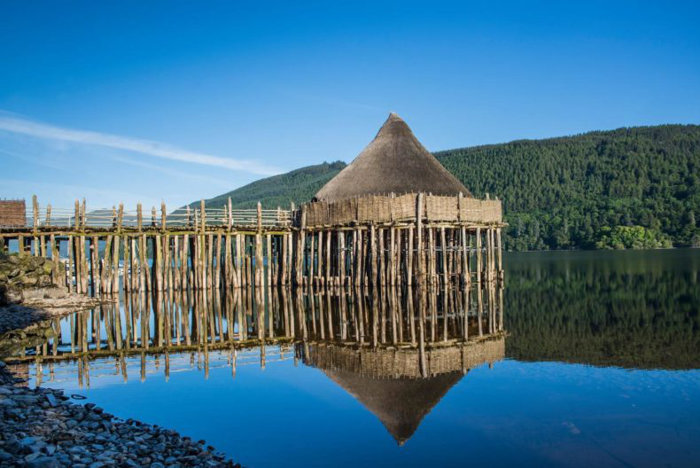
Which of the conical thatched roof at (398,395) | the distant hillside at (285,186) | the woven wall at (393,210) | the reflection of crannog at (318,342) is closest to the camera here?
the conical thatched roof at (398,395)

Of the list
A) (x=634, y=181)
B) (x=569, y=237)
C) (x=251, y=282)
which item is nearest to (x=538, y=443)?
(x=251, y=282)

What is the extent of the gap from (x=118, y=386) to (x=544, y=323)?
1365 cm

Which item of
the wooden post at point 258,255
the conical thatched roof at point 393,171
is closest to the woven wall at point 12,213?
the wooden post at point 258,255

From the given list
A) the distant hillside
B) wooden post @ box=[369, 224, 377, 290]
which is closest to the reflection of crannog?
wooden post @ box=[369, 224, 377, 290]

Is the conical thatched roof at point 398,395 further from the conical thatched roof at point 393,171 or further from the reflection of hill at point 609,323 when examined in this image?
the conical thatched roof at point 393,171

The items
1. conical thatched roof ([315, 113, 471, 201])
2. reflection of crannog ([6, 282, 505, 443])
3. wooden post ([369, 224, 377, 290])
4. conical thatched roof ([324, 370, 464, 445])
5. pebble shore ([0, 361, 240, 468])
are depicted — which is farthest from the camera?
conical thatched roof ([315, 113, 471, 201])

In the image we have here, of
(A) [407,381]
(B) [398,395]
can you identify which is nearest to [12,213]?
(A) [407,381]

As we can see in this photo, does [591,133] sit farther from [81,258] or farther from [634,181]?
[81,258]

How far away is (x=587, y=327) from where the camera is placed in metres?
19.4

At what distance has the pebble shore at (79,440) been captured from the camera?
716 cm

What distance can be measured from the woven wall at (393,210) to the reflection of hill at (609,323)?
461cm

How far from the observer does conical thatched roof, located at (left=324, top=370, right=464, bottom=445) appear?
10211 millimetres

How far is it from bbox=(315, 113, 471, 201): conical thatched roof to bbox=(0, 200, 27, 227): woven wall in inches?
643

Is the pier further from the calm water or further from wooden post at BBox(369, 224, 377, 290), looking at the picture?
the calm water
